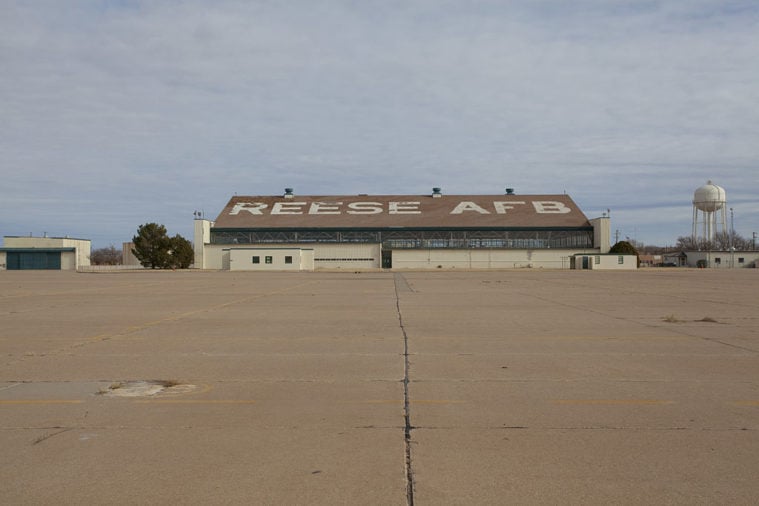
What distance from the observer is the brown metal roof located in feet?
282

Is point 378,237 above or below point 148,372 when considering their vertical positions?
above

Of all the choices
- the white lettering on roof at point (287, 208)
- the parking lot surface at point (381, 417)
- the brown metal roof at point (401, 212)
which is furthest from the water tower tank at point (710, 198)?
the parking lot surface at point (381, 417)

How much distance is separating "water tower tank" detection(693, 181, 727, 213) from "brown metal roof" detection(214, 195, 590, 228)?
2675cm

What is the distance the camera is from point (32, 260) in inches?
3442

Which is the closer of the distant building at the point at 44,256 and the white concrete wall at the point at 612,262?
the white concrete wall at the point at 612,262

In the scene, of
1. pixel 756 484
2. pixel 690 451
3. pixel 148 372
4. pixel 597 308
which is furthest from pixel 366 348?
pixel 597 308

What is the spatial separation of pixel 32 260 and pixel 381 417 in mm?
95228

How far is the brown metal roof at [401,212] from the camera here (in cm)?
8594

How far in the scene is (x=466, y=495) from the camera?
446cm

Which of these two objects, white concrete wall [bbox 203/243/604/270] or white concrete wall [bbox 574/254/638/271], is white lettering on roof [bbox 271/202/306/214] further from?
white concrete wall [bbox 574/254/638/271]

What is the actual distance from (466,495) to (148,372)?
6.33 m

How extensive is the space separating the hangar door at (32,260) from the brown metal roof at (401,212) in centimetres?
2464

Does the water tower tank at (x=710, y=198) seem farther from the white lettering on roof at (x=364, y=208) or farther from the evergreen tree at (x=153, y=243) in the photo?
the evergreen tree at (x=153, y=243)

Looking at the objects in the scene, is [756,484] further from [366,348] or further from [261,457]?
[366,348]
